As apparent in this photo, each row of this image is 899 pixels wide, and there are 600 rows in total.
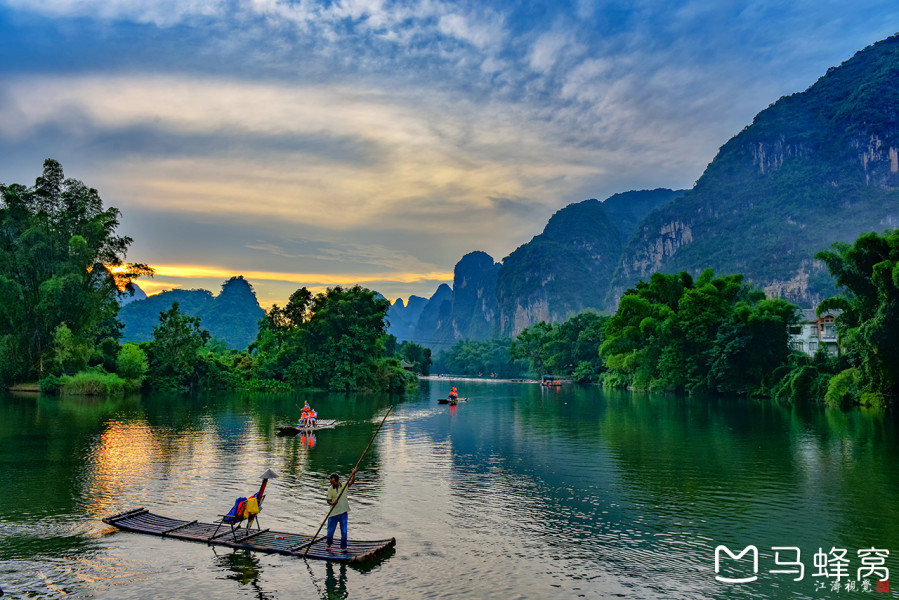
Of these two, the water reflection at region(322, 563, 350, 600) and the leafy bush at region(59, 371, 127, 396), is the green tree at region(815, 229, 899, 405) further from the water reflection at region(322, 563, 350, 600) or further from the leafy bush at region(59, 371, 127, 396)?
the leafy bush at region(59, 371, 127, 396)

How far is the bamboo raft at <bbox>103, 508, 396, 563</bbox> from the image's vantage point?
44.8 feet

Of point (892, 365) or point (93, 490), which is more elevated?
point (892, 365)

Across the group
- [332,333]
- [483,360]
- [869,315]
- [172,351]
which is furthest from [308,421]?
[483,360]

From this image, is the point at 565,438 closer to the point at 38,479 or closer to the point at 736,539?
the point at 736,539

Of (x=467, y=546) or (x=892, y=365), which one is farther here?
(x=892, y=365)

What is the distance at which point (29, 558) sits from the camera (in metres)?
13.6

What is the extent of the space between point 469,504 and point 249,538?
22.8 feet

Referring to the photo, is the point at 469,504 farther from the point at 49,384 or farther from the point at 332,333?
the point at 332,333

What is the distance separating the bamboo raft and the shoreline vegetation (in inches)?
1598

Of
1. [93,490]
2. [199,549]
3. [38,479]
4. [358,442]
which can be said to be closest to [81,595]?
[199,549]

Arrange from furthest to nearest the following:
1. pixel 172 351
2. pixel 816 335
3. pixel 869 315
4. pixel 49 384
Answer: pixel 816 335
pixel 172 351
pixel 49 384
pixel 869 315

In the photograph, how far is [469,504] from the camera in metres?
19.2

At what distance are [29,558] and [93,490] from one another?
6.75 m

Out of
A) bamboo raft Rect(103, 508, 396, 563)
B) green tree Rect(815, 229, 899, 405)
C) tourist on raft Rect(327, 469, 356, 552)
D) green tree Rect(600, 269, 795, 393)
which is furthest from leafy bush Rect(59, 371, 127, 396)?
green tree Rect(815, 229, 899, 405)
